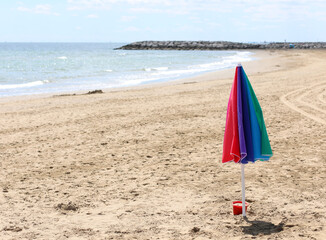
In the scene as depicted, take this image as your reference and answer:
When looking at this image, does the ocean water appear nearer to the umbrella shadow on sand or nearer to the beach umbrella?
the beach umbrella

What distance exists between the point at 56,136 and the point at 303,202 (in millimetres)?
5305

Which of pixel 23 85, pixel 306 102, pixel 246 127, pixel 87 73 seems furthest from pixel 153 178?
pixel 87 73

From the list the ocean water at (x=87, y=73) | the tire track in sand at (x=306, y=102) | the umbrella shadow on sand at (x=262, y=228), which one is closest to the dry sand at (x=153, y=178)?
the umbrella shadow on sand at (x=262, y=228)

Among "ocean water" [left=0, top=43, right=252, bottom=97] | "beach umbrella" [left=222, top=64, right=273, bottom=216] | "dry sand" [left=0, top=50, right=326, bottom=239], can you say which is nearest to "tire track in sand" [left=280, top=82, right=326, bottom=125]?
"dry sand" [left=0, top=50, right=326, bottom=239]

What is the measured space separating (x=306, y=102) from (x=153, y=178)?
23.7 feet

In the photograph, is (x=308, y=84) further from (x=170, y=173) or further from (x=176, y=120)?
(x=170, y=173)

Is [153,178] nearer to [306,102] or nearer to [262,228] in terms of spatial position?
[262,228]

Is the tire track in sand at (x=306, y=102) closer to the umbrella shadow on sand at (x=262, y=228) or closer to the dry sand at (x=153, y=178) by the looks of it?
the dry sand at (x=153, y=178)

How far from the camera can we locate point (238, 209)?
14.0ft

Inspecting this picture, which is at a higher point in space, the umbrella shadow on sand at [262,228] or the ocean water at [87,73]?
the ocean water at [87,73]

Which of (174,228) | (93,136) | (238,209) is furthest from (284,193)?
(93,136)

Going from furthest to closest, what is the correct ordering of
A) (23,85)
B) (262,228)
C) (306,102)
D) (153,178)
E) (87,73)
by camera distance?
Result: (87,73), (23,85), (306,102), (153,178), (262,228)

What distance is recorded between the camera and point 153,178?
5.55 meters

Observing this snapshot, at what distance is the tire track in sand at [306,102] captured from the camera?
30.9 ft
